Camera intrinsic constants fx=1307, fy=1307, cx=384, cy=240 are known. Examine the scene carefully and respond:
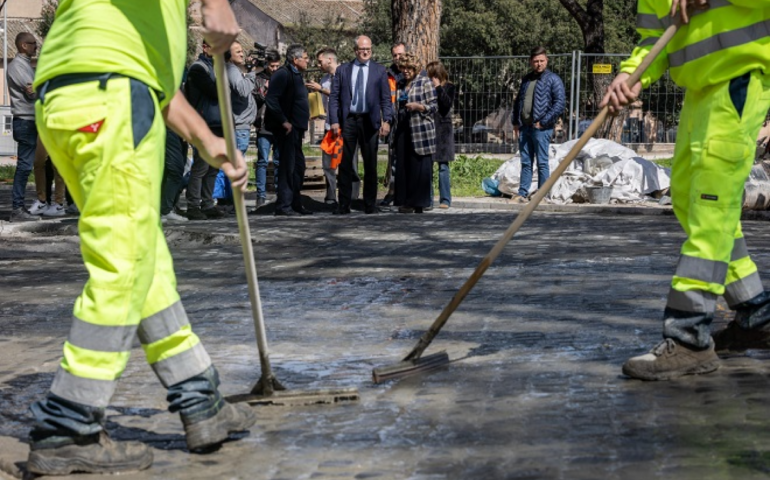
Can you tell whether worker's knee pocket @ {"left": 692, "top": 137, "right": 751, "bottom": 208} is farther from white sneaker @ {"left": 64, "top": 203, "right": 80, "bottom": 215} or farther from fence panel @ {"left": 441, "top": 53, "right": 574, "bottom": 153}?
fence panel @ {"left": 441, "top": 53, "right": 574, "bottom": 153}

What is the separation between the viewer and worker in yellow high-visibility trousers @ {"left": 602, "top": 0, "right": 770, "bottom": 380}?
4.96 metres

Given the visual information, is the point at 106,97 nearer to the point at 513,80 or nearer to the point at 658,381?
the point at 658,381

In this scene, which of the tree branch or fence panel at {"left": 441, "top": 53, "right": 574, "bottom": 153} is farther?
the tree branch

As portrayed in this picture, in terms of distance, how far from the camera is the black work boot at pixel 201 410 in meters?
4.12

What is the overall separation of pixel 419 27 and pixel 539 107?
2569 millimetres

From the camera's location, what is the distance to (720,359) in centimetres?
543

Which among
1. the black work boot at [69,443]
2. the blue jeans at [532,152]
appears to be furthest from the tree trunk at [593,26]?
the black work boot at [69,443]

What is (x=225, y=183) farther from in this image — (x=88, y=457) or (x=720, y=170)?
(x=88, y=457)

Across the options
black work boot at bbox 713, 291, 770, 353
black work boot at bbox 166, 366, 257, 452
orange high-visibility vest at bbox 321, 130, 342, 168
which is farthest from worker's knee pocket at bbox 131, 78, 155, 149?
orange high-visibility vest at bbox 321, 130, 342, 168

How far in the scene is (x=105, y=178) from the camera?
3809 mm

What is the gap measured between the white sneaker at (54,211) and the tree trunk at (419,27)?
5.67 meters

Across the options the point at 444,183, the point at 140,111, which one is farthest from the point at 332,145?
the point at 140,111

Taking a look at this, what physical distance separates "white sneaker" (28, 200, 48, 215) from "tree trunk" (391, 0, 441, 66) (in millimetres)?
5811

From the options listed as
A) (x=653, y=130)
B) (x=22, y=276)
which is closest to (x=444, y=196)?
(x=653, y=130)
